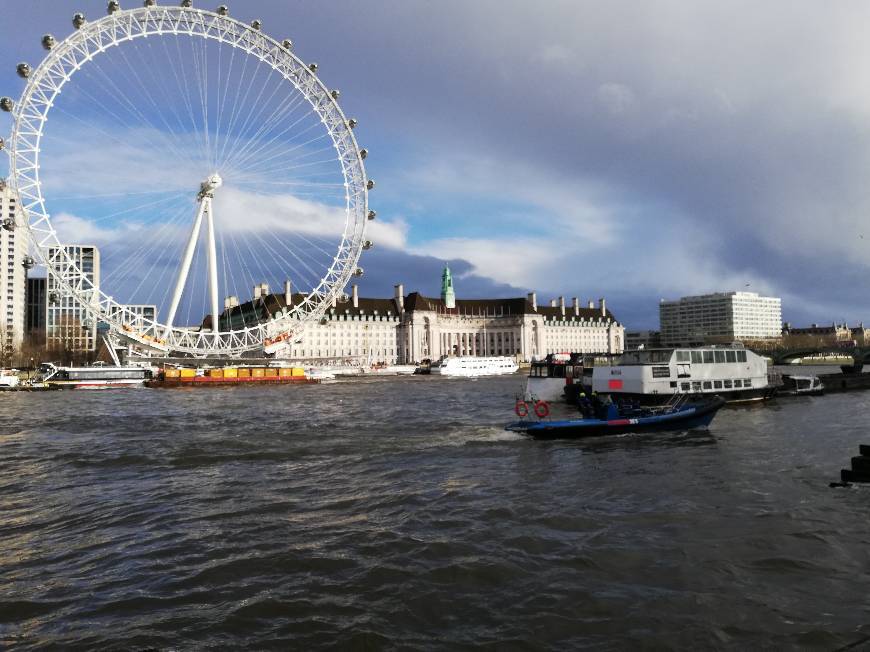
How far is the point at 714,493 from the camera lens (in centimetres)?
1766

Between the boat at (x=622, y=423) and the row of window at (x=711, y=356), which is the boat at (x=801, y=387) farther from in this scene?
the boat at (x=622, y=423)

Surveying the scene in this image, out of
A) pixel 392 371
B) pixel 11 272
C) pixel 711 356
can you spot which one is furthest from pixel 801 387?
pixel 11 272

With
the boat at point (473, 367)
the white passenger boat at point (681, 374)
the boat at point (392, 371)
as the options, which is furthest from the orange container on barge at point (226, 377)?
the white passenger boat at point (681, 374)

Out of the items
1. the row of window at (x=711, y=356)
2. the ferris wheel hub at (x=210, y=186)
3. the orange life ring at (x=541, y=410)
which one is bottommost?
the orange life ring at (x=541, y=410)

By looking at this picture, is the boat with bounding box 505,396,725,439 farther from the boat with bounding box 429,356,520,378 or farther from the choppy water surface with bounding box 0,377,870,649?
the boat with bounding box 429,356,520,378

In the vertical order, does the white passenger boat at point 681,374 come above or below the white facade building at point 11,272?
below

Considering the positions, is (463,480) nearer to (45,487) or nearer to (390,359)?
(45,487)

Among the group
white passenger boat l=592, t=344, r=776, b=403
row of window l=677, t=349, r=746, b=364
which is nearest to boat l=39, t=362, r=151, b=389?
white passenger boat l=592, t=344, r=776, b=403

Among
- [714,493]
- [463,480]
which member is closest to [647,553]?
[714,493]

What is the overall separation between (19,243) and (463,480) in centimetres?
19560

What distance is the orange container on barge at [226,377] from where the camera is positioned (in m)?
91.6

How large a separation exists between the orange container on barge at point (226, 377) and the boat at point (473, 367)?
116ft

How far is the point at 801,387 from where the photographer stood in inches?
2420

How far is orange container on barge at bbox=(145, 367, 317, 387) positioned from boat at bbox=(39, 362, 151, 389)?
10.3ft
